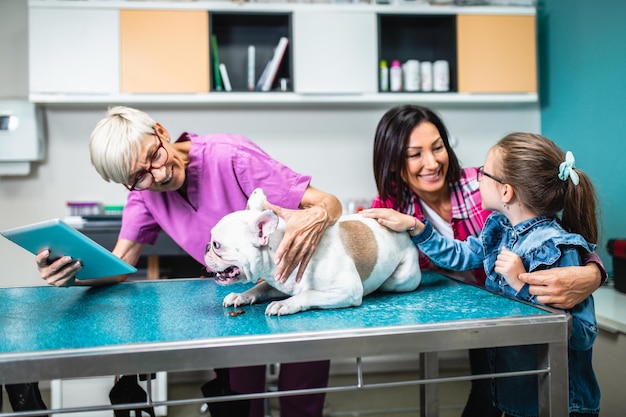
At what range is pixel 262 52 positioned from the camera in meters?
3.05

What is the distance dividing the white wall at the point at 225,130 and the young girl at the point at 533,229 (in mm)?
1818

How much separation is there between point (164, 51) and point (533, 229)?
207cm

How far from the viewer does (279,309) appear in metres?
1.10

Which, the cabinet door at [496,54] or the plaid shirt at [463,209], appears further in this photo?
the cabinet door at [496,54]

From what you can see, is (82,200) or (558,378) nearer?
(558,378)

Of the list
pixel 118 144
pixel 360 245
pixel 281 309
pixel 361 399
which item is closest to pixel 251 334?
pixel 281 309

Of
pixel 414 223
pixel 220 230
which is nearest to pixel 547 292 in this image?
pixel 414 223

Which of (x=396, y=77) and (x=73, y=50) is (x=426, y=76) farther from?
(x=73, y=50)

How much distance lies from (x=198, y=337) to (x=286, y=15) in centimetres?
222

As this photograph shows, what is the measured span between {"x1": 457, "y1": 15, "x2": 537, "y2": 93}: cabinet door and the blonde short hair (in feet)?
6.78

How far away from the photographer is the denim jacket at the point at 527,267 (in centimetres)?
118

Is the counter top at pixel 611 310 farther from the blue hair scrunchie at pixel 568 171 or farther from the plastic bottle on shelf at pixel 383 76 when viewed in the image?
the plastic bottle on shelf at pixel 383 76

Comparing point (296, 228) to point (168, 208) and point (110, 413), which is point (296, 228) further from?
point (110, 413)

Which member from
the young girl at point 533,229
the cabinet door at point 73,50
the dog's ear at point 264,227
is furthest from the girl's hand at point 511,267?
the cabinet door at point 73,50
